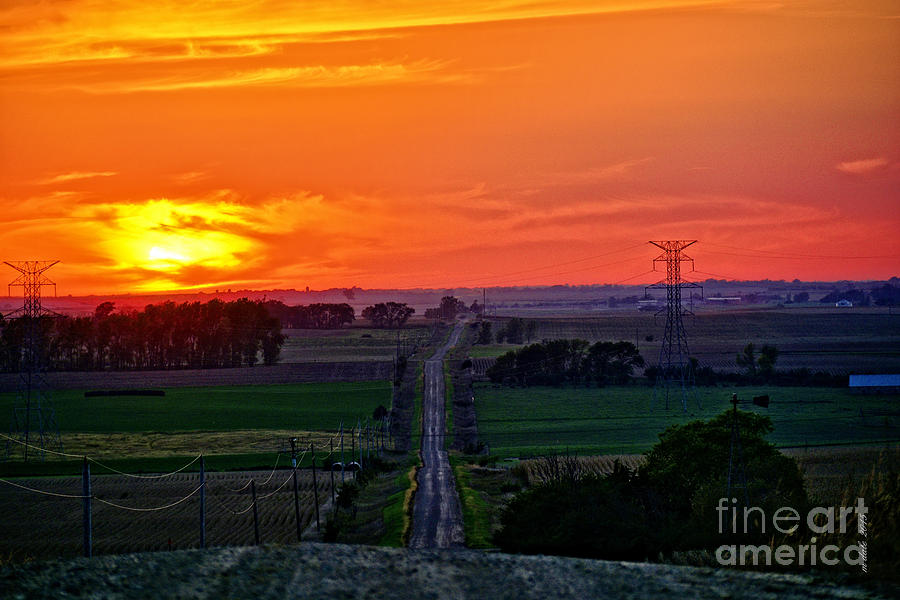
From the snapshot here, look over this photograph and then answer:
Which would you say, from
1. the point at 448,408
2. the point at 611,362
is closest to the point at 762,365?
the point at 611,362

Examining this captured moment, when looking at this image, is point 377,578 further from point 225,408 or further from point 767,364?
point 767,364

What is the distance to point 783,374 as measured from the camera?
132000 millimetres

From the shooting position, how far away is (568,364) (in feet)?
459

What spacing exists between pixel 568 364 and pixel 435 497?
302 feet

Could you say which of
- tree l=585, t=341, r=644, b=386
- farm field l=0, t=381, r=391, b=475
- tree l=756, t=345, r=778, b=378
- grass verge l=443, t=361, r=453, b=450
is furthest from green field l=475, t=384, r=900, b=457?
farm field l=0, t=381, r=391, b=475

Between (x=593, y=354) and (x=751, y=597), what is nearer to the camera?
(x=751, y=597)

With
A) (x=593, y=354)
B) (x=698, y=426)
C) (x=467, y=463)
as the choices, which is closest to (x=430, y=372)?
(x=593, y=354)

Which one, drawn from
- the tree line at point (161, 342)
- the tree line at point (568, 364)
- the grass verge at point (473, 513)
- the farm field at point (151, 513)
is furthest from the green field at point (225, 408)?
the grass verge at point (473, 513)

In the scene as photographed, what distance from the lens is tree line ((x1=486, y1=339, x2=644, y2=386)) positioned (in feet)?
436

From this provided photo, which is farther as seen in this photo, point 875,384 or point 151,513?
point 875,384

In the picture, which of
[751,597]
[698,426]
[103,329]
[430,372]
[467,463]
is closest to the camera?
[751,597]

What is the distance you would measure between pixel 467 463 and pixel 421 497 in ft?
63.1

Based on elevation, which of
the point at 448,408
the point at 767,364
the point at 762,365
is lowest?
the point at 448,408

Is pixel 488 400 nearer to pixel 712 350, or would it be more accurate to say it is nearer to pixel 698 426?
pixel 698 426
